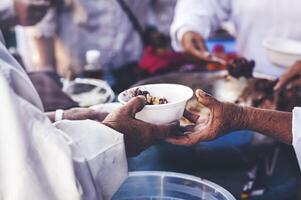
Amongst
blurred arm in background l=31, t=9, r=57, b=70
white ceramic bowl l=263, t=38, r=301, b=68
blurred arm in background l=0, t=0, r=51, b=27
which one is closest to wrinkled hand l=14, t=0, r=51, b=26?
blurred arm in background l=0, t=0, r=51, b=27

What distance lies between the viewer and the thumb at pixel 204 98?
117 cm

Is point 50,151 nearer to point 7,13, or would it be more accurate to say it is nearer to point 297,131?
point 297,131

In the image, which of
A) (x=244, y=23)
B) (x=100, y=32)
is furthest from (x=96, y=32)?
(x=244, y=23)

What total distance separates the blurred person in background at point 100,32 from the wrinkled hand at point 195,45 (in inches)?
16.7

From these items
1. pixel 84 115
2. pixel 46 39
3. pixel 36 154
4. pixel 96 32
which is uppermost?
pixel 36 154

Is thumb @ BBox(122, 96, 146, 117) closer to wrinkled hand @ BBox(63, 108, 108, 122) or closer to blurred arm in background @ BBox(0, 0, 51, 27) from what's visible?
wrinkled hand @ BBox(63, 108, 108, 122)

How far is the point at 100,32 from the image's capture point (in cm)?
280

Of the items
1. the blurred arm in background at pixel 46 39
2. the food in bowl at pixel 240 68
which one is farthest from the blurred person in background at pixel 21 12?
the food in bowl at pixel 240 68

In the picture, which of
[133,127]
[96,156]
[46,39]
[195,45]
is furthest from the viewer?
[46,39]

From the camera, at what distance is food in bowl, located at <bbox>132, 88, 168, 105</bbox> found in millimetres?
1213

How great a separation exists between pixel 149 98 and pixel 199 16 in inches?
55.0

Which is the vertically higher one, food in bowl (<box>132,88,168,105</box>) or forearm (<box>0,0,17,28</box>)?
food in bowl (<box>132,88,168,105</box>)

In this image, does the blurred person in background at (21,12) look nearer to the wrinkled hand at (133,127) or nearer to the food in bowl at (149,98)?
the food in bowl at (149,98)

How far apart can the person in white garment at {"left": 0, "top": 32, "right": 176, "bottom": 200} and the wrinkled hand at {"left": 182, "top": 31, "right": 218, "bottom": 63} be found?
125 cm
